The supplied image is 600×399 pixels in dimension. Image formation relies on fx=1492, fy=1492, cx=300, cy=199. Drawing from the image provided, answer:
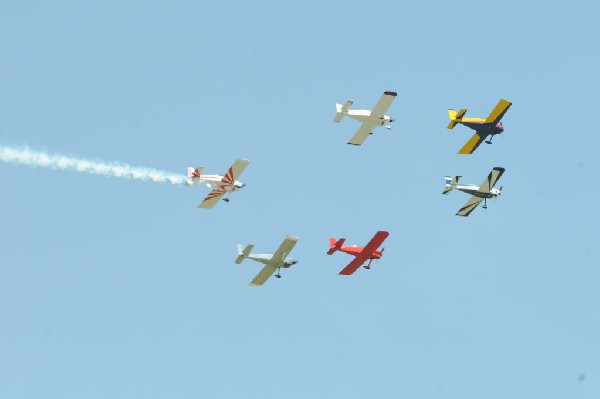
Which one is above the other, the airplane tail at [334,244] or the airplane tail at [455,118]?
the airplane tail at [455,118]

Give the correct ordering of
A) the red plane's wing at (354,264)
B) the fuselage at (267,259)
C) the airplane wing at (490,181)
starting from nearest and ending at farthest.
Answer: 1. the fuselage at (267,259)
2. the red plane's wing at (354,264)
3. the airplane wing at (490,181)

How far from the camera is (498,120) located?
11331 cm

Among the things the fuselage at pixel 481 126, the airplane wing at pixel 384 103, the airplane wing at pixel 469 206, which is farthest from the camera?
the airplane wing at pixel 469 206

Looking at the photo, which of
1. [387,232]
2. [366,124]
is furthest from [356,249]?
[366,124]

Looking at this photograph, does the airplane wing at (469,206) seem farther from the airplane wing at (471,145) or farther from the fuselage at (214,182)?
the fuselage at (214,182)

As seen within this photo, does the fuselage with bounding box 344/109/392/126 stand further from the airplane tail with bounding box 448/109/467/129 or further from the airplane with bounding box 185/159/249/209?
the airplane with bounding box 185/159/249/209

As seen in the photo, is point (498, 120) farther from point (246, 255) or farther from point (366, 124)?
point (246, 255)

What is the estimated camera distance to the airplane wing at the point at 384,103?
11200cm

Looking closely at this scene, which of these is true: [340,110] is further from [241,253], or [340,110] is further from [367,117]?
[241,253]

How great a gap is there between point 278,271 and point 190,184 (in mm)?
9067

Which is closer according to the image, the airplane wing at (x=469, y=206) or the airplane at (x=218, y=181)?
the airplane at (x=218, y=181)

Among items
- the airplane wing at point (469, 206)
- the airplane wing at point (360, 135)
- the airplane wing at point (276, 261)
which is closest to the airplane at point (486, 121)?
the airplane wing at point (469, 206)

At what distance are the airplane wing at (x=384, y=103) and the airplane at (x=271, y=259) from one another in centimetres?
1277

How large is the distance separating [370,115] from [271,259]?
1386 centimetres
